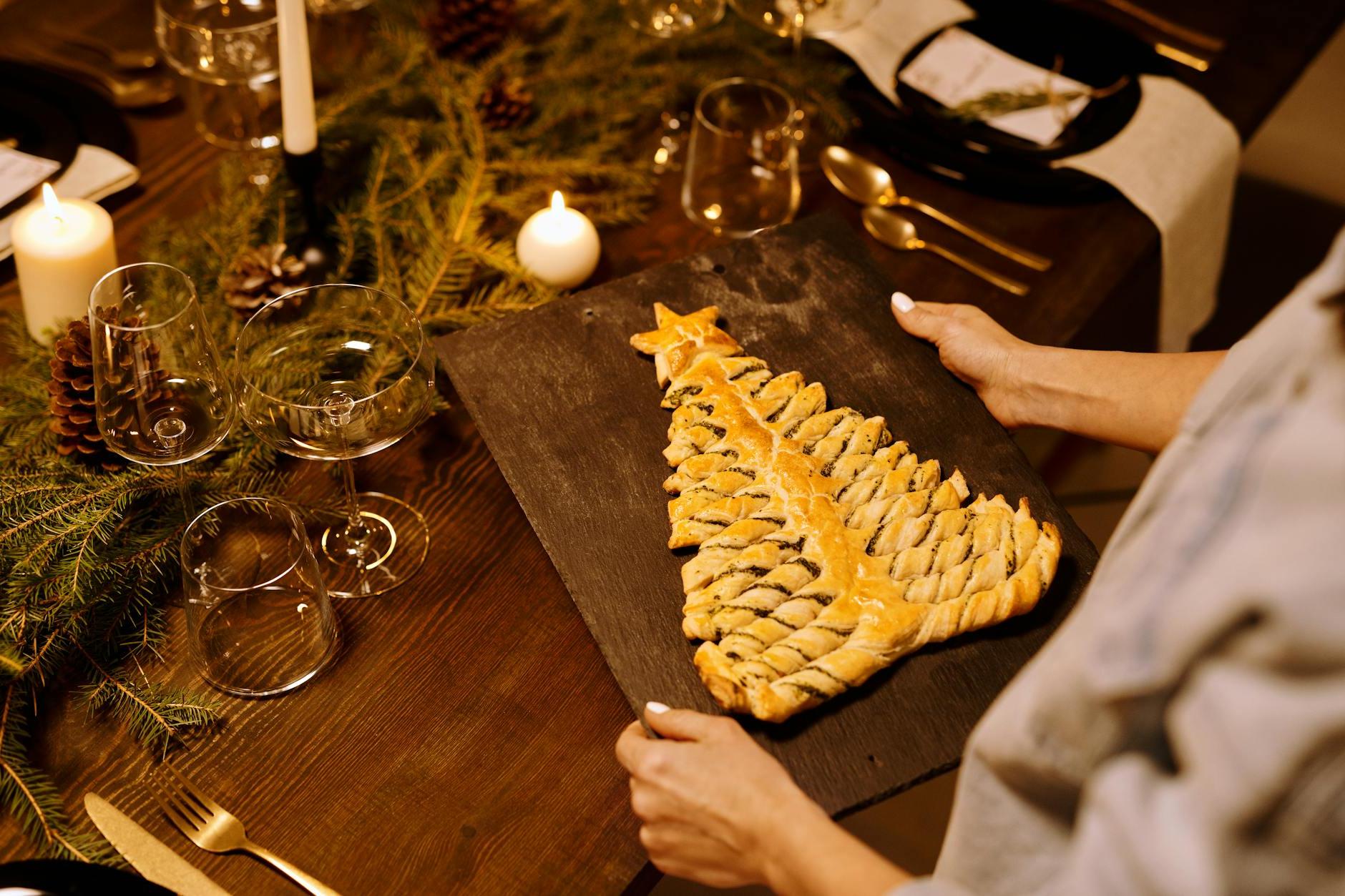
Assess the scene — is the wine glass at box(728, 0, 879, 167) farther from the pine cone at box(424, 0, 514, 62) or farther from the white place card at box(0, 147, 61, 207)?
the white place card at box(0, 147, 61, 207)

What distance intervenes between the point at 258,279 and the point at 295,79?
23 centimetres

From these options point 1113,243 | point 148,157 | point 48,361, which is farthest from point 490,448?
Result: point 1113,243

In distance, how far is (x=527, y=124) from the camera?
161cm

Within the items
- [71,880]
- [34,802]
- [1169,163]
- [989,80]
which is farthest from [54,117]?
[1169,163]

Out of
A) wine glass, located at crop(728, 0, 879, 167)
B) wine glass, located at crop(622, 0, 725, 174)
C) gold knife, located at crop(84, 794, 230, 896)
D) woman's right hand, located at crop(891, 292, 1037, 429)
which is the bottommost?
gold knife, located at crop(84, 794, 230, 896)

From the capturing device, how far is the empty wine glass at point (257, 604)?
0.98 m

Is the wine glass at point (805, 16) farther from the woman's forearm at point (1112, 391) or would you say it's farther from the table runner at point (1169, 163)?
the woman's forearm at point (1112, 391)

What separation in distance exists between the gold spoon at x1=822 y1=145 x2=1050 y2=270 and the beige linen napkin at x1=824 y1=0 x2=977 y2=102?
0.17 metres

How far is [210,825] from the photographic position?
94cm

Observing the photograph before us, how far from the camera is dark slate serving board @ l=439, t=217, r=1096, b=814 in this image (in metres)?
0.95

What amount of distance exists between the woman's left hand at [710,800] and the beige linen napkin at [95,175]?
3.46 feet

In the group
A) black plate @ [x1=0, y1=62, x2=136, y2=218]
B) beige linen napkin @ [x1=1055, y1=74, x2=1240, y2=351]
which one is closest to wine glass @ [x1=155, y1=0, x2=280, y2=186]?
black plate @ [x1=0, y1=62, x2=136, y2=218]

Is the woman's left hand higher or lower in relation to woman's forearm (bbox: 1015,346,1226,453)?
lower

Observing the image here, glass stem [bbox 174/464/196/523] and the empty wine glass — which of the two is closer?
the empty wine glass
